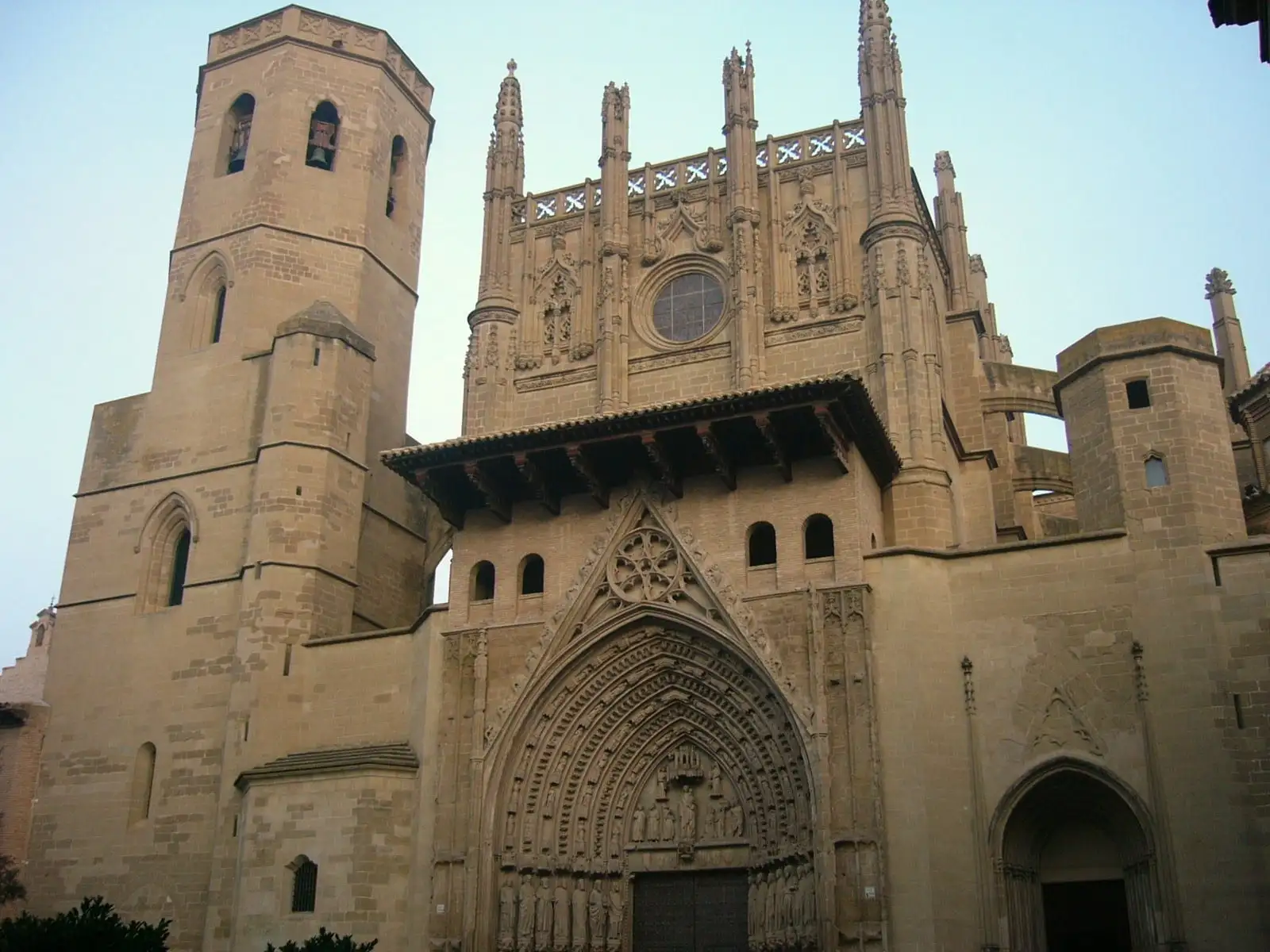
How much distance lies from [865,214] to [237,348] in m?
10.1

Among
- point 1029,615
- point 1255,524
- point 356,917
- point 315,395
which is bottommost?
point 356,917

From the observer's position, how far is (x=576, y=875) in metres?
16.7

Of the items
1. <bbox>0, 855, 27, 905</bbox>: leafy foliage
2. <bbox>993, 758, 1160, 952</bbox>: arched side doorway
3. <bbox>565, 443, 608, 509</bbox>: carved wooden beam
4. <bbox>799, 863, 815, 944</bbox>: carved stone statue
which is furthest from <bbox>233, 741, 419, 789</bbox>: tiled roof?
<bbox>993, 758, 1160, 952</bbox>: arched side doorway

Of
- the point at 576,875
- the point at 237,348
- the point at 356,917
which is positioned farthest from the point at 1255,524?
the point at 237,348

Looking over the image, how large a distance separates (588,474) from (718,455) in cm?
172

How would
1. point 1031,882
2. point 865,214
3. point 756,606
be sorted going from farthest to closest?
1. point 865,214
2. point 756,606
3. point 1031,882

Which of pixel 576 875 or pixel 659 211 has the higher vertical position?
pixel 659 211

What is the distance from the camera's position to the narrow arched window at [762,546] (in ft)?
56.1

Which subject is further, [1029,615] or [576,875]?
[576,875]

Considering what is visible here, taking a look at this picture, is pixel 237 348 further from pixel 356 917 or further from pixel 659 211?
pixel 356 917

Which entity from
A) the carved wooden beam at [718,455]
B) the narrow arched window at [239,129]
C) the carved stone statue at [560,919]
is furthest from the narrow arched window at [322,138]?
the carved stone statue at [560,919]

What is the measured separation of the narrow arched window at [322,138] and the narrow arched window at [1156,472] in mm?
14580

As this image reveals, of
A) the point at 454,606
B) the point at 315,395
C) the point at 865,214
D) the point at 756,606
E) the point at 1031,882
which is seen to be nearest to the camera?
the point at 1031,882

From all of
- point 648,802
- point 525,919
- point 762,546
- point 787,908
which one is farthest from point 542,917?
point 762,546
